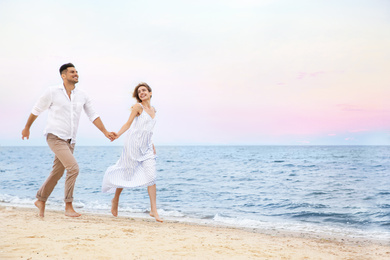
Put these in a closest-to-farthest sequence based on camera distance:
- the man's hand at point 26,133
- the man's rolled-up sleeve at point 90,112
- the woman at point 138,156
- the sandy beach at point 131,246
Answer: the sandy beach at point 131,246, the man's hand at point 26,133, the man's rolled-up sleeve at point 90,112, the woman at point 138,156

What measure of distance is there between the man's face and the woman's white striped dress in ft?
3.47

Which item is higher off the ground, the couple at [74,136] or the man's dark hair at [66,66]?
the man's dark hair at [66,66]

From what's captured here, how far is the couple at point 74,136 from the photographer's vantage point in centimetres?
504

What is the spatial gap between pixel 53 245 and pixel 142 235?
3.51 feet

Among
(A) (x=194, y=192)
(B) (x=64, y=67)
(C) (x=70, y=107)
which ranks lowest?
(A) (x=194, y=192)

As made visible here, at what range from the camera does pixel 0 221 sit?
5348mm

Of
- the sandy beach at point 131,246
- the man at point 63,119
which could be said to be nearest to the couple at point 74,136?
the man at point 63,119

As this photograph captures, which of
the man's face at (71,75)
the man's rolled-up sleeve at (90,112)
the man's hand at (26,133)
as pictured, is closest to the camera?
the man's hand at (26,133)

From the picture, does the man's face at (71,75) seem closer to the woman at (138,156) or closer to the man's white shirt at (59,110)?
the man's white shirt at (59,110)

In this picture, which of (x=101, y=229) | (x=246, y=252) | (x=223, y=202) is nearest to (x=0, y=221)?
(x=101, y=229)

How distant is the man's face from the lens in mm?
5117

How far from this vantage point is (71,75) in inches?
202

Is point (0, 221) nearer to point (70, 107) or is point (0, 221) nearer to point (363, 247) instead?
point (70, 107)

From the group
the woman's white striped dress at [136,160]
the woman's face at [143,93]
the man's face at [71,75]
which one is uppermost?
the man's face at [71,75]
